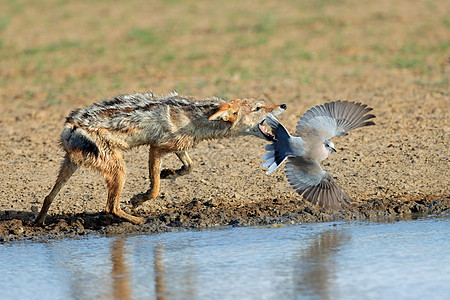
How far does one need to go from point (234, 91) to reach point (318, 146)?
560 centimetres

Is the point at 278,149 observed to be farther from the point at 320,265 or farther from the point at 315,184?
the point at 320,265

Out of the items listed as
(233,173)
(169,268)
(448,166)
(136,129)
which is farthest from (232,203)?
(448,166)

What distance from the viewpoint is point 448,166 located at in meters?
8.93

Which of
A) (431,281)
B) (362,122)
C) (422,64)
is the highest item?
(422,64)

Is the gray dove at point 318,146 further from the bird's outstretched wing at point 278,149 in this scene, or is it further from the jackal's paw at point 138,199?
the jackal's paw at point 138,199

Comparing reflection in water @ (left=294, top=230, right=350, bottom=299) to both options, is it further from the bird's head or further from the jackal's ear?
the jackal's ear

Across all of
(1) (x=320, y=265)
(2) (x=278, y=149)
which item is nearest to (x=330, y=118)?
(2) (x=278, y=149)

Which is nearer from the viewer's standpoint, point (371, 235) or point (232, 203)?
point (371, 235)

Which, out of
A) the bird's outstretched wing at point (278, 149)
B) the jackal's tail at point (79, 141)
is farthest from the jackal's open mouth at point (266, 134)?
the jackal's tail at point (79, 141)

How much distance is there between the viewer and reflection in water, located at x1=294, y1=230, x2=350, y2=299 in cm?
586

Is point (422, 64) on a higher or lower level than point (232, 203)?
higher

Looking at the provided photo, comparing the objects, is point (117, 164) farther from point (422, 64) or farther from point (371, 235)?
point (422, 64)

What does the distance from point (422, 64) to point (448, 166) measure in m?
5.04

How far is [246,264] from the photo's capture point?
6508mm
